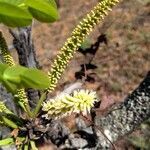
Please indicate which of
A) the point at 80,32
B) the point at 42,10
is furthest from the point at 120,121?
the point at 42,10

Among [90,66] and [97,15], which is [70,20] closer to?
[90,66]

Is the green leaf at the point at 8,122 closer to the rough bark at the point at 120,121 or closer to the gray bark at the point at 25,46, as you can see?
the gray bark at the point at 25,46

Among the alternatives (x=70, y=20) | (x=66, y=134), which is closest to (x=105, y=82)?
(x=70, y=20)

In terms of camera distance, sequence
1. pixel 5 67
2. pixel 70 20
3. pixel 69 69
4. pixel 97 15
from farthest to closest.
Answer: pixel 70 20 < pixel 69 69 < pixel 97 15 < pixel 5 67

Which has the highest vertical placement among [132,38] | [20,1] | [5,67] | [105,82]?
[20,1]

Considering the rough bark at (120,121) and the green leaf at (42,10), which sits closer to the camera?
the green leaf at (42,10)

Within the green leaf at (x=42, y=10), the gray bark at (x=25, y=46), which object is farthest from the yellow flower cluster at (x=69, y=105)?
the gray bark at (x=25, y=46)

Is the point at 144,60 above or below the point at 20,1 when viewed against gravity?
below
